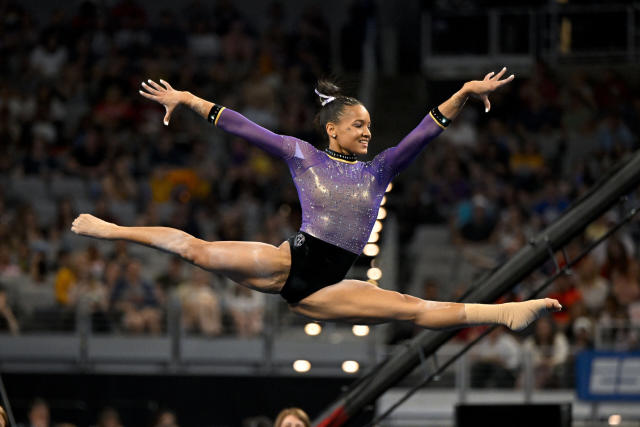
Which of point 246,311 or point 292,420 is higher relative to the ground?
point 246,311

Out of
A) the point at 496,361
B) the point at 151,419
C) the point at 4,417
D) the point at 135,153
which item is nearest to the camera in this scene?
the point at 4,417

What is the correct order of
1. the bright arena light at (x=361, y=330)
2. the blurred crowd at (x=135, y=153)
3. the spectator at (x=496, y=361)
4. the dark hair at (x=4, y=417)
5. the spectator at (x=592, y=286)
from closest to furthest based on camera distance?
the dark hair at (x=4, y=417) → the bright arena light at (x=361, y=330) → the spectator at (x=496, y=361) → the spectator at (x=592, y=286) → the blurred crowd at (x=135, y=153)

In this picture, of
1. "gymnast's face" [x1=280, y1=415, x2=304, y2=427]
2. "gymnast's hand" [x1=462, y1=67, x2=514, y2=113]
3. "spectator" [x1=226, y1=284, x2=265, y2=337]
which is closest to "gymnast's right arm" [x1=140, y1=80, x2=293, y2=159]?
"gymnast's hand" [x1=462, y1=67, x2=514, y2=113]

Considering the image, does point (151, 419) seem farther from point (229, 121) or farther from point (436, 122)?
point (436, 122)

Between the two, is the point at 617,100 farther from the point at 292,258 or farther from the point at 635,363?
the point at 292,258

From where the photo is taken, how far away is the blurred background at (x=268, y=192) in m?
9.76

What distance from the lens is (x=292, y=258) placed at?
458 cm

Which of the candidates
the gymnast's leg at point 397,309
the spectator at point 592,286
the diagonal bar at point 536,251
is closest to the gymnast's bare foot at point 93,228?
the gymnast's leg at point 397,309

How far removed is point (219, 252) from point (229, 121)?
1.89 ft

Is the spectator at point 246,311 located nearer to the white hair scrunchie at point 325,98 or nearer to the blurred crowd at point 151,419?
the blurred crowd at point 151,419

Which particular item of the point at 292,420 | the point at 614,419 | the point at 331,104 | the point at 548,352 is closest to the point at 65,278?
the point at 548,352

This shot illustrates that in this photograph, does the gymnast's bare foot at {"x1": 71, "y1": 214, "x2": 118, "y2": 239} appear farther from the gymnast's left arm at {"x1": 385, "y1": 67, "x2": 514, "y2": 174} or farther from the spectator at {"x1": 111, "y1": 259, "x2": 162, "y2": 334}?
the spectator at {"x1": 111, "y1": 259, "x2": 162, "y2": 334}

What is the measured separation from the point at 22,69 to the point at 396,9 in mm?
5487

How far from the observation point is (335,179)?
4.66m
